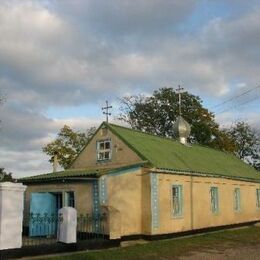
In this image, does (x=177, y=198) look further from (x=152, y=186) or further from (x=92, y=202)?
(x=92, y=202)

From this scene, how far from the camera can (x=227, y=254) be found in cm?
1545

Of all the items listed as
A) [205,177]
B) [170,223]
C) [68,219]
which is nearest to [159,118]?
[205,177]

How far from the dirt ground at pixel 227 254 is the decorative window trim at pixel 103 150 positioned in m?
7.05

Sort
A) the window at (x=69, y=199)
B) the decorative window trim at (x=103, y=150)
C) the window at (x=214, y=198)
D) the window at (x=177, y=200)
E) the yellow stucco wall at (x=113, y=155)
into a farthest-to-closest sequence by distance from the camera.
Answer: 1. the window at (x=214, y=198)
2. the decorative window trim at (x=103, y=150)
3. the window at (x=177, y=200)
4. the yellow stucco wall at (x=113, y=155)
5. the window at (x=69, y=199)

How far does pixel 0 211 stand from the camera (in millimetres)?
13086

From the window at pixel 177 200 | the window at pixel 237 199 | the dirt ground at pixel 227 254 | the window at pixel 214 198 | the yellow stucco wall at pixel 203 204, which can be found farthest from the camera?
the window at pixel 237 199

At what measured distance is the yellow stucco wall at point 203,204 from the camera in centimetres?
2014

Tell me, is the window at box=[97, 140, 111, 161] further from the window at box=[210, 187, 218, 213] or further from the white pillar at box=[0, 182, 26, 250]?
the white pillar at box=[0, 182, 26, 250]

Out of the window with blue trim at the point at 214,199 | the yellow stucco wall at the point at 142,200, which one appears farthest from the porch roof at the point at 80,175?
the window with blue trim at the point at 214,199

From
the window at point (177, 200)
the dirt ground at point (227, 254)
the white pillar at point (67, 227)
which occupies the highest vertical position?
the window at point (177, 200)

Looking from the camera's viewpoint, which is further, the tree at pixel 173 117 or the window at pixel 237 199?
the tree at pixel 173 117

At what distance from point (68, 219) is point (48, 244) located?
3.45 feet

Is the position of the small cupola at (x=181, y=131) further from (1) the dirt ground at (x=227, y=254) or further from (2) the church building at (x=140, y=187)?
(1) the dirt ground at (x=227, y=254)

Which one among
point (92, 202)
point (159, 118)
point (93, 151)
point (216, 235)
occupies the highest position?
point (159, 118)
